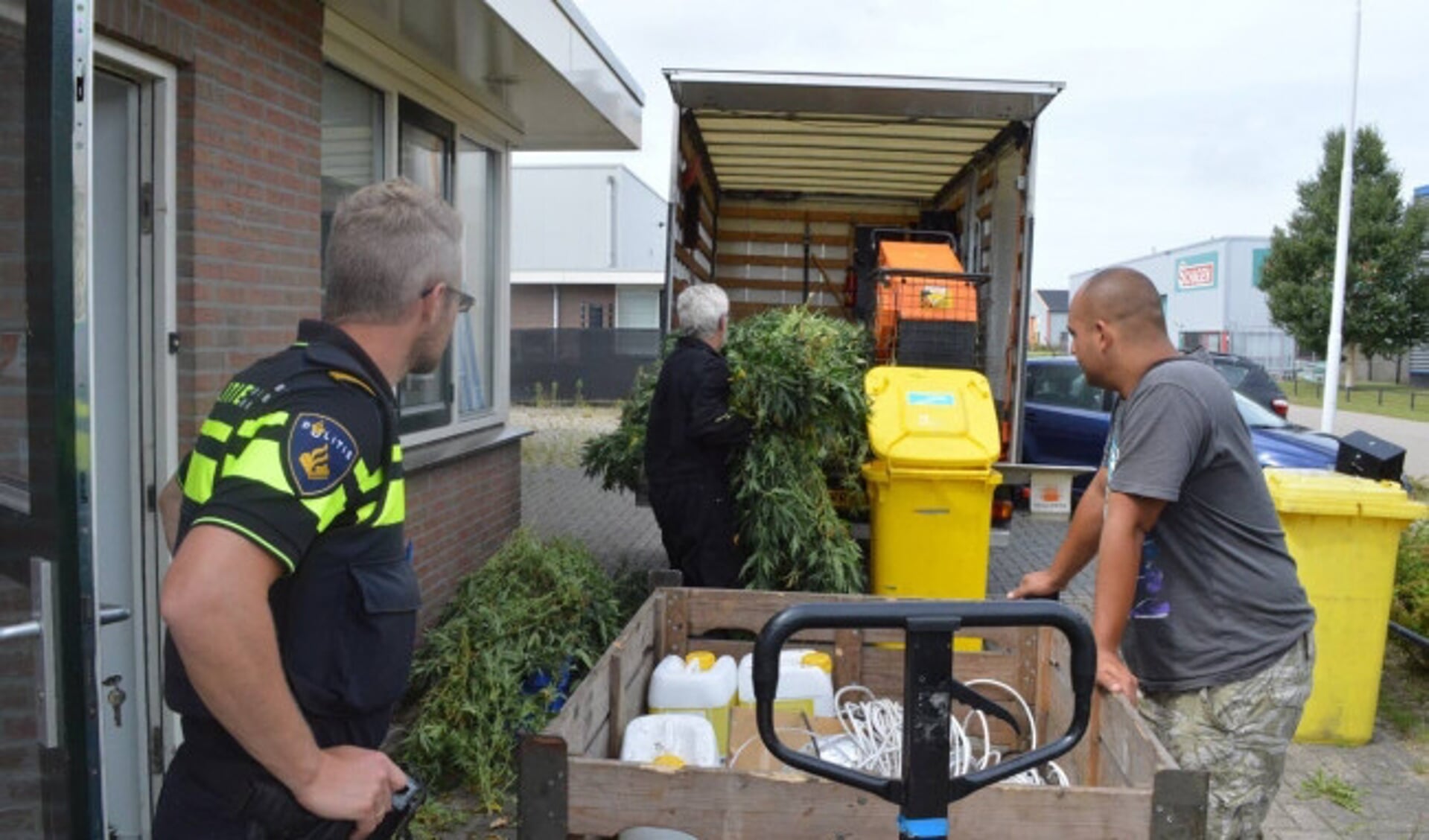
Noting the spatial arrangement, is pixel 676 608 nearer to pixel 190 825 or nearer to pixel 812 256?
pixel 190 825

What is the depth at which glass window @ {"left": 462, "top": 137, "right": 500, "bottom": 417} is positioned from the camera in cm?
726

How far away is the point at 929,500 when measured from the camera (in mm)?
6012

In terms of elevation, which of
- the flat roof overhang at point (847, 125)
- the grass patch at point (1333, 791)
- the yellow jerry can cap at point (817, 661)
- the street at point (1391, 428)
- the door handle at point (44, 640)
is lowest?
the grass patch at point (1333, 791)

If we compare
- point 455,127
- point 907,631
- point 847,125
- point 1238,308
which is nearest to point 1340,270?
point 847,125

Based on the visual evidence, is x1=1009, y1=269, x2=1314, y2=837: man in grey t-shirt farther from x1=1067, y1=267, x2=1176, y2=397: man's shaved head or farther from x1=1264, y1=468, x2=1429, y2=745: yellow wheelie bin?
x1=1264, y1=468, x2=1429, y2=745: yellow wheelie bin

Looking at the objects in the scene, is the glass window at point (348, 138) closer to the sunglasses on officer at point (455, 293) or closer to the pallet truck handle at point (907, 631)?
the sunglasses on officer at point (455, 293)

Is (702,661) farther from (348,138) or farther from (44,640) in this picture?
(348,138)

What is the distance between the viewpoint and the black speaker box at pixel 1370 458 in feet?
18.5

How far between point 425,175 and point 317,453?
204 inches

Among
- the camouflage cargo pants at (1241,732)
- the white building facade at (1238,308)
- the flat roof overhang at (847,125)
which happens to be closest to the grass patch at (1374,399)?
the white building facade at (1238,308)

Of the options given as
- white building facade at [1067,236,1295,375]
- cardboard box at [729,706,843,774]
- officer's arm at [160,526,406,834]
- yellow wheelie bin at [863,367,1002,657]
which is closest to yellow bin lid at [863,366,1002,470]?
yellow wheelie bin at [863,367,1002,657]

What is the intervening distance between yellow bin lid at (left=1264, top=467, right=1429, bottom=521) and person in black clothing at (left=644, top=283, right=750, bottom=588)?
2480 millimetres

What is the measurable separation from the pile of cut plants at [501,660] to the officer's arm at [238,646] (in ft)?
9.29

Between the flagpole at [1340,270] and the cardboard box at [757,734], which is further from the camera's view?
the flagpole at [1340,270]
